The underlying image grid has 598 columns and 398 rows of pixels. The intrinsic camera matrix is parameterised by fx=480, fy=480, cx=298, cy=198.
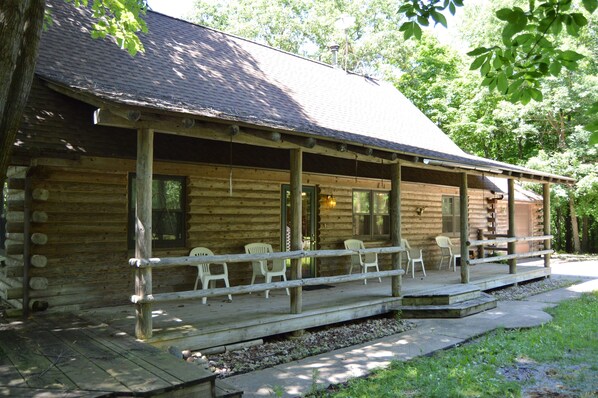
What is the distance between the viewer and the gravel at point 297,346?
5461mm

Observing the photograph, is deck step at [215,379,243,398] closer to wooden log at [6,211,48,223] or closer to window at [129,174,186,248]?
wooden log at [6,211,48,223]

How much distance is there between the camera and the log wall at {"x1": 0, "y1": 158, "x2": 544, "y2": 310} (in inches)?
262

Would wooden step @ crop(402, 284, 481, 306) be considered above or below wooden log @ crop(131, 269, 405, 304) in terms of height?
below

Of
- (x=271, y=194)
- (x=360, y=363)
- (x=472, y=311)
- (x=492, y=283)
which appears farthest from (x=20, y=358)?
(x=492, y=283)

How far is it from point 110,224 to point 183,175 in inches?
57.7

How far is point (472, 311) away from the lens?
8469mm

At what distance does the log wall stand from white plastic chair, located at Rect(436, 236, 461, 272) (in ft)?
13.5

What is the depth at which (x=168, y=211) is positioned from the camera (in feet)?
26.4

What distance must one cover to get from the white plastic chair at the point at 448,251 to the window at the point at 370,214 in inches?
76.2

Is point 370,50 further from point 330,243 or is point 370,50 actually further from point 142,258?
point 142,258

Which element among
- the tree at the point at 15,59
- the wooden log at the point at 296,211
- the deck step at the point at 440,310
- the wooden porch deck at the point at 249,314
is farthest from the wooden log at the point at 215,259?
the tree at the point at 15,59

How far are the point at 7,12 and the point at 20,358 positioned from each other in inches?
118

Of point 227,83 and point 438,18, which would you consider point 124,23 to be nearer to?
point 227,83

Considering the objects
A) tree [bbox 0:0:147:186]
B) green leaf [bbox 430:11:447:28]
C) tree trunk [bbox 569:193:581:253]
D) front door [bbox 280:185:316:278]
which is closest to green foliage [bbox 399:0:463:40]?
green leaf [bbox 430:11:447:28]
